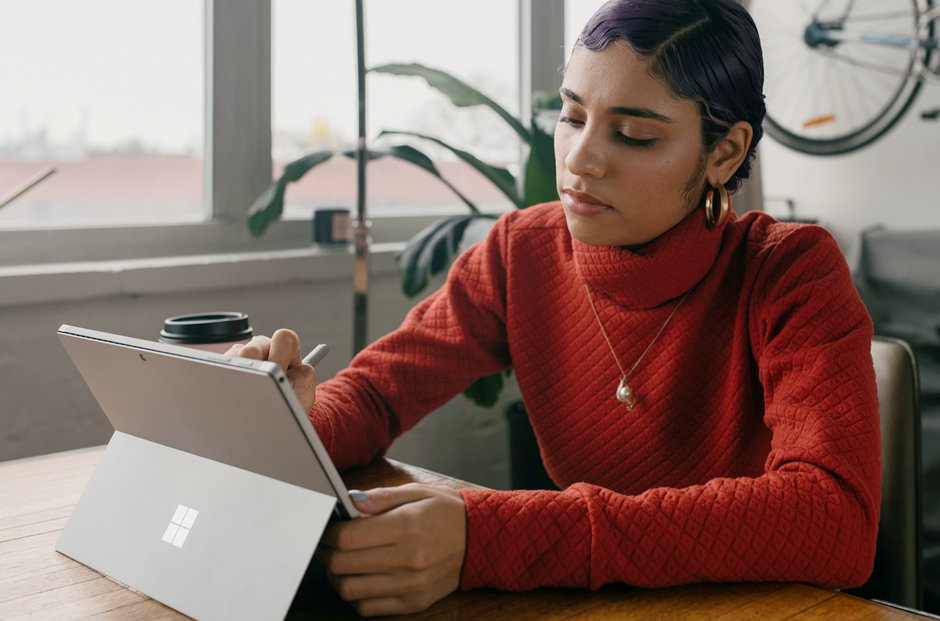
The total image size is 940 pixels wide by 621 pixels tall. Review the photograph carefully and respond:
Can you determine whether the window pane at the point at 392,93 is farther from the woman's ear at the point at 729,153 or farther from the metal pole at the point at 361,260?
the woman's ear at the point at 729,153

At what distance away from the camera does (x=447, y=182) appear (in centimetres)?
175

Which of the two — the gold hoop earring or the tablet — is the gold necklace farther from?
the tablet

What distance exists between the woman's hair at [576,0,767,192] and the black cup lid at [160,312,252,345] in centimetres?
50

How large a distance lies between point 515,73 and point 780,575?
7.16 ft

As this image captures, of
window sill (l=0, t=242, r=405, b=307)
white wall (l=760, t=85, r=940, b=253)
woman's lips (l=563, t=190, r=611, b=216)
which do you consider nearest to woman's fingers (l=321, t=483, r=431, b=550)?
woman's lips (l=563, t=190, r=611, b=216)

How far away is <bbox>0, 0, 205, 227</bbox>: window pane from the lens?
1.60m

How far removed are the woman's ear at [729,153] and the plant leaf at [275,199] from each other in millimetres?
916

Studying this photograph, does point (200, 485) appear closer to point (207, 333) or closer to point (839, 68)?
point (207, 333)

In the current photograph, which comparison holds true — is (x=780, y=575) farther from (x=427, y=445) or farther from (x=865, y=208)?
(x=865, y=208)

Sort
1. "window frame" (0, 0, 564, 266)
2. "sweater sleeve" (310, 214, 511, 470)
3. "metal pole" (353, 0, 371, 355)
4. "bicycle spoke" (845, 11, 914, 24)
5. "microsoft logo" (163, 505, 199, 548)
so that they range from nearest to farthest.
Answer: "microsoft logo" (163, 505, 199, 548)
"sweater sleeve" (310, 214, 511, 470)
"metal pole" (353, 0, 371, 355)
"window frame" (0, 0, 564, 266)
"bicycle spoke" (845, 11, 914, 24)

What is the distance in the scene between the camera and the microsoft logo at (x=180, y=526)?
646 mm

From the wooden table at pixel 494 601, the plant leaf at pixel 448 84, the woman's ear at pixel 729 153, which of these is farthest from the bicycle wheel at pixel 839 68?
the wooden table at pixel 494 601

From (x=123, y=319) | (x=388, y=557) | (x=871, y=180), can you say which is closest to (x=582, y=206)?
(x=388, y=557)

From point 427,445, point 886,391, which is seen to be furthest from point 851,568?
point 427,445
